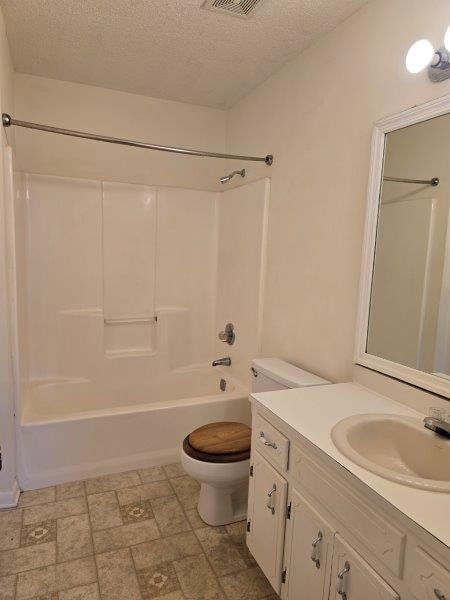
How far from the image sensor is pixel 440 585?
81cm

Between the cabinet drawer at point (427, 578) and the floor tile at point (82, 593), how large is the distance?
1275 millimetres

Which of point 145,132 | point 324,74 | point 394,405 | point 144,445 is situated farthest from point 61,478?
Result: point 324,74

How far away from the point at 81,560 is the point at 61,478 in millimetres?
659

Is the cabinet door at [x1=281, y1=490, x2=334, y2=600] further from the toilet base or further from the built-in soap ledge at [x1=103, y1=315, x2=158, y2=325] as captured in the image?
the built-in soap ledge at [x1=103, y1=315, x2=158, y2=325]

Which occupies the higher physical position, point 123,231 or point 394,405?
point 123,231

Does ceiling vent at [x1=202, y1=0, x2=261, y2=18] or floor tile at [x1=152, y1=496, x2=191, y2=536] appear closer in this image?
ceiling vent at [x1=202, y1=0, x2=261, y2=18]

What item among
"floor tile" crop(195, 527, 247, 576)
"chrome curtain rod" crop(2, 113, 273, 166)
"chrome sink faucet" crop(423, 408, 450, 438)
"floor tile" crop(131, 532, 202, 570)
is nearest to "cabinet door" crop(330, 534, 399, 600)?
"chrome sink faucet" crop(423, 408, 450, 438)

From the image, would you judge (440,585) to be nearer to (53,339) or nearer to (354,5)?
(354,5)

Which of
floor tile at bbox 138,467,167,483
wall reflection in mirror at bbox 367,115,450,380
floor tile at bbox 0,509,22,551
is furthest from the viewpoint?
floor tile at bbox 138,467,167,483

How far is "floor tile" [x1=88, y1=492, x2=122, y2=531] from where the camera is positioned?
199 cm

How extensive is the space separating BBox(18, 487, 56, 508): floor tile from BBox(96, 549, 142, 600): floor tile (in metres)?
0.57

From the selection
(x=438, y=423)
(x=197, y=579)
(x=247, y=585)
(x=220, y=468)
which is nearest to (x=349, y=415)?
(x=438, y=423)

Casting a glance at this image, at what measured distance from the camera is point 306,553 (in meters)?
1.27

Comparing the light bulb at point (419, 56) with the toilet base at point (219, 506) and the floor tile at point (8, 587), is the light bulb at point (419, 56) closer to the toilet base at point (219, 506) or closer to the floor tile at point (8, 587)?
the toilet base at point (219, 506)
